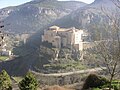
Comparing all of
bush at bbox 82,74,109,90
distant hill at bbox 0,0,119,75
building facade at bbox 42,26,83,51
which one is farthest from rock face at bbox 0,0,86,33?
bush at bbox 82,74,109,90

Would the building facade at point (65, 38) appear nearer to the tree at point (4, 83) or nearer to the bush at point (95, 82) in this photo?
the tree at point (4, 83)

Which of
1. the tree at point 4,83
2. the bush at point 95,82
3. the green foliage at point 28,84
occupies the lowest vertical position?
the tree at point 4,83

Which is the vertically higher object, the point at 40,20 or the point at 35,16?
the point at 35,16

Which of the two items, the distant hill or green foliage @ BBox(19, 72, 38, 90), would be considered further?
the distant hill

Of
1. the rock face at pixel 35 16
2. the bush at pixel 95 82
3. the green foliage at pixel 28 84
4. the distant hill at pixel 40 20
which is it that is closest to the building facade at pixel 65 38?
the distant hill at pixel 40 20

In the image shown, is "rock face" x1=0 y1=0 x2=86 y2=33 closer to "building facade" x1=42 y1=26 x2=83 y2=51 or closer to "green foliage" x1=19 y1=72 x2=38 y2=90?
"building facade" x1=42 y1=26 x2=83 y2=51

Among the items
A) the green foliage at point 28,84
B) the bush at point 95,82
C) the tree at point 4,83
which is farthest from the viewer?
the tree at point 4,83

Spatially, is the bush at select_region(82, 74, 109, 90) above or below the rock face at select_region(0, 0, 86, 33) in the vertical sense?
below

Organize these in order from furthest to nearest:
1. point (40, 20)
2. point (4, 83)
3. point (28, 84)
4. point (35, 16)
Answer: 1. point (35, 16)
2. point (40, 20)
3. point (4, 83)
4. point (28, 84)

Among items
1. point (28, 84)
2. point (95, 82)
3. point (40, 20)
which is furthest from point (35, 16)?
point (95, 82)

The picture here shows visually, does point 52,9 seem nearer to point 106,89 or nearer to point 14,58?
point 14,58

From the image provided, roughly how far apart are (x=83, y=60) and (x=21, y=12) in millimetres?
79377

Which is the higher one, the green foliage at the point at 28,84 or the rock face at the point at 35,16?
the rock face at the point at 35,16

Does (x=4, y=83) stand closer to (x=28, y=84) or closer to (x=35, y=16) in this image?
(x=28, y=84)
